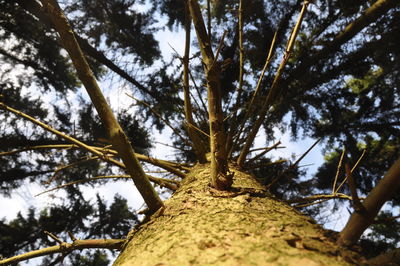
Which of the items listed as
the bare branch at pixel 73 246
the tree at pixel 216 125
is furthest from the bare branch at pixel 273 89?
the bare branch at pixel 73 246

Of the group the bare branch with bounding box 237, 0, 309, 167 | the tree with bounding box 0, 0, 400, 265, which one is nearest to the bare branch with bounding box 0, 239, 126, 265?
the tree with bounding box 0, 0, 400, 265

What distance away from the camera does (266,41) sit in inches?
157

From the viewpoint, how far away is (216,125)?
118 centimetres

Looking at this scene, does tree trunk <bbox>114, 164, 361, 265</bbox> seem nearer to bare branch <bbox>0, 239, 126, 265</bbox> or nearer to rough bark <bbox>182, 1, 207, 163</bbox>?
bare branch <bbox>0, 239, 126, 265</bbox>

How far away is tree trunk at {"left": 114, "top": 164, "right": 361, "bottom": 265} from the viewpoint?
28.7 inches

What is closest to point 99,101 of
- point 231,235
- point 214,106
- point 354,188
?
point 214,106

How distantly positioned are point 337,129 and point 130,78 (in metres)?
3.31

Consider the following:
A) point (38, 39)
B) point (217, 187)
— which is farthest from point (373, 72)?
point (38, 39)

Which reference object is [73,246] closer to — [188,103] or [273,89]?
[188,103]

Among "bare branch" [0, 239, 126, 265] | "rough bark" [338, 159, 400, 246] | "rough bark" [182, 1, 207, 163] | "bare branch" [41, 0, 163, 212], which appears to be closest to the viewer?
"rough bark" [338, 159, 400, 246]

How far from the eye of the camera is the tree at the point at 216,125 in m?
0.91

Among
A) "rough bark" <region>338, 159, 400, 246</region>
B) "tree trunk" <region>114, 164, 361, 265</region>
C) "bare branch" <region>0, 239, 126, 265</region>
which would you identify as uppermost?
"bare branch" <region>0, 239, 126, 265</region>

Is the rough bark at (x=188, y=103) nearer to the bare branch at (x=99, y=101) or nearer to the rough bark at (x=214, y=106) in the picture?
the rough bark at (x=214, y=106)

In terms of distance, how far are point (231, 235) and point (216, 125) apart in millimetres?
483
